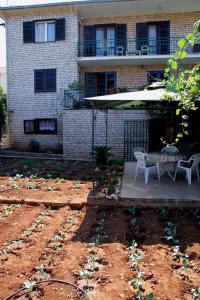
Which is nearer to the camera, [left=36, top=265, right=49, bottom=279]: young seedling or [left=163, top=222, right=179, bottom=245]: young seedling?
[left=36, top=265, right=49, bottom=279]: young seedling

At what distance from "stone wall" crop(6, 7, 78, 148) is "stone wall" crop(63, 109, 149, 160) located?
2.30m

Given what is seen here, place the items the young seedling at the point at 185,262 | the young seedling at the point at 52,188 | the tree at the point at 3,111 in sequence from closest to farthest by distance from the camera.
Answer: the young seedling at the point at 185,262 → the young seedling at the point at 52,188 → the tree at the point at 3,111

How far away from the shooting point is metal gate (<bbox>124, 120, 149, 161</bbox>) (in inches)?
605

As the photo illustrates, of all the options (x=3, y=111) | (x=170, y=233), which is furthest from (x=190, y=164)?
(x=3, y=111)

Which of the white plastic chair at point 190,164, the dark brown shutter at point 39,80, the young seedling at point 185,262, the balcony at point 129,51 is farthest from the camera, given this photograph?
the dark brown shutter at point 39,80

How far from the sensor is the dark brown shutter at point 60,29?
18.3 m

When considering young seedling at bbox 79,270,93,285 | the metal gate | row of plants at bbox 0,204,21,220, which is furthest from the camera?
the metal gate

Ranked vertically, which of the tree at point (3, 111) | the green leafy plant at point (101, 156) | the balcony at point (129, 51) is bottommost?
the green leafy plant at point (101, 156)

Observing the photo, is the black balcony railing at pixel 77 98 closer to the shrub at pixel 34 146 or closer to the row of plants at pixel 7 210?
the shrub at pixel 34 146

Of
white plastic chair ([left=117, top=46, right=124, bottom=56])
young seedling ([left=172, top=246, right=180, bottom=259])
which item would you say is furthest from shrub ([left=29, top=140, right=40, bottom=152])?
young seedling ([left=172, top=246, right=180, bottom=259])

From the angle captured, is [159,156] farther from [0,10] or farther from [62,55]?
[0,10]

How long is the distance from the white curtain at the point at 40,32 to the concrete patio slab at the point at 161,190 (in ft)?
36.3

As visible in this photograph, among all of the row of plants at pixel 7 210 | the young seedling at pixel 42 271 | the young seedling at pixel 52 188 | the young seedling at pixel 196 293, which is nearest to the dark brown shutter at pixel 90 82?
the young seedling at pixel 52 188

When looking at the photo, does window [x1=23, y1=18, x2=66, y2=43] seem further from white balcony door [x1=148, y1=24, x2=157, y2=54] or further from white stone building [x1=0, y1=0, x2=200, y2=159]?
white balcony door [x1=148, y1=24, x2=157, y2=54]
